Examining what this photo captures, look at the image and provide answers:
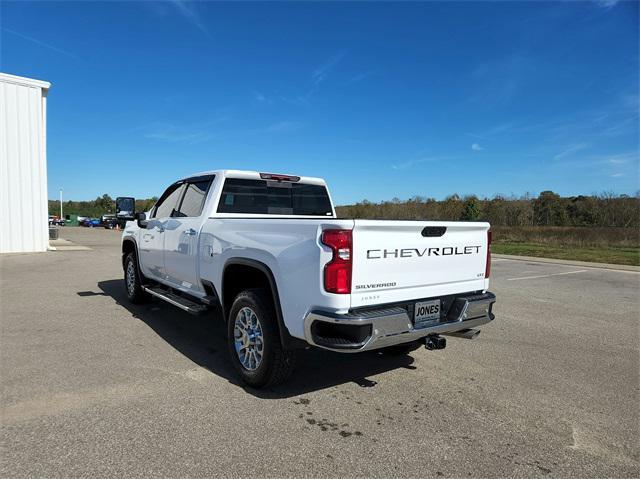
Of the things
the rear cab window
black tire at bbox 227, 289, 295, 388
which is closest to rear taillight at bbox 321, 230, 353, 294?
black tire at bbox 227, 289, 295, 388

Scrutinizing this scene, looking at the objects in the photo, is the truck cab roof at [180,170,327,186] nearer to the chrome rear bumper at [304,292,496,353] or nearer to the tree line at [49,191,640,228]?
the chrome rear bumper at [304,292,496,353]

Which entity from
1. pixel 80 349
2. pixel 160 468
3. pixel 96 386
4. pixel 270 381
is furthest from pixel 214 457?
pixel 80 349

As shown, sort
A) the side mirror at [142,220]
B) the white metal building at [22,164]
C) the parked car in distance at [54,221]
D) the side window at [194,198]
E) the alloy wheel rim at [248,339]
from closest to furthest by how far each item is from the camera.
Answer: the alloy wheel rim at [248,339]
the side window at [194,198]
the side mirror at [142,220]
the white metal building at [22,164]
the parked car in distance at [54,221]

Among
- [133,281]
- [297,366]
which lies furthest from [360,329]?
[133,281]

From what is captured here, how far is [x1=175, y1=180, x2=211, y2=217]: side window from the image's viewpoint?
5184mm

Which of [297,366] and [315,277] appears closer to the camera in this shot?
[315,277]

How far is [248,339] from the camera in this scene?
3.87m

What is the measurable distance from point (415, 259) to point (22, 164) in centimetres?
1857

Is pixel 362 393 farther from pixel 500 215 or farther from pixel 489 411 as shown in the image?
pixel 500 215

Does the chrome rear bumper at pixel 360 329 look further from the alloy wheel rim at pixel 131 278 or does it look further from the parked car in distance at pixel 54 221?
the parked car in distance at pixel 54 221

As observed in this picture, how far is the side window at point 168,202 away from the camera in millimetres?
5969

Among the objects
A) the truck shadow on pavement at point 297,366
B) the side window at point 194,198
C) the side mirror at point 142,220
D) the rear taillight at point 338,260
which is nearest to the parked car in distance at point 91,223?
the side mirror at point 142,220

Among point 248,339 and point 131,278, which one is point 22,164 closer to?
point 131,278

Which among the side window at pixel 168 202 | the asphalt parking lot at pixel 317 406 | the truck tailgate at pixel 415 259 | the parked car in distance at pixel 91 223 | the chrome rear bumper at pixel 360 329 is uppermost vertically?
the side window at pixel 168 202
